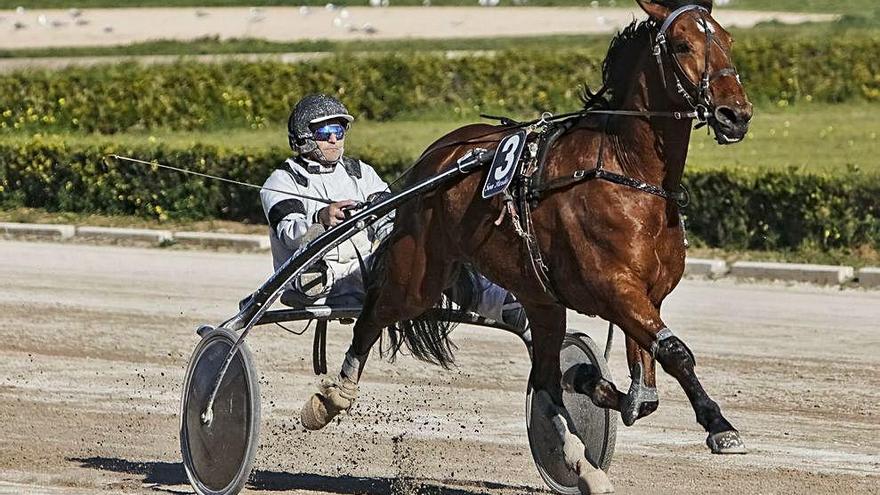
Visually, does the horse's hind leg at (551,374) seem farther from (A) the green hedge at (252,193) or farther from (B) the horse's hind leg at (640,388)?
(A) the green hedge at (252,193)

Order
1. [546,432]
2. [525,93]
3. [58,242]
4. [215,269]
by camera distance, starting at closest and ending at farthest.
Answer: [546,432]
[215,269]
[58,242]
[525,93]

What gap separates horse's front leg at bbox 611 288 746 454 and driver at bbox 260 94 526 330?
1.29 meters

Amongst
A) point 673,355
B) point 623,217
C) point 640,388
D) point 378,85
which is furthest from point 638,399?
point 378,85

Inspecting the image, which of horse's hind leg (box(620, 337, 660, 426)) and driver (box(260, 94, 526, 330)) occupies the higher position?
driver (box(260, 94, 526, 330))

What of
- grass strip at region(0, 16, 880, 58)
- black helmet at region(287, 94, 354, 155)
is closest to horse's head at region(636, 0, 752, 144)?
black helmet at region(287, 94, 354, 155)

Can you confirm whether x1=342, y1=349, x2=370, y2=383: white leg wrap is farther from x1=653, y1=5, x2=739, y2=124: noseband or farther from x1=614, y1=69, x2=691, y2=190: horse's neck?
x1=653, y1=5, x2=739, y2=124: noseband

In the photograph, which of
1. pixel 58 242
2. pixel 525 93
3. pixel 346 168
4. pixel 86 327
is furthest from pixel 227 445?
pixel 525 93

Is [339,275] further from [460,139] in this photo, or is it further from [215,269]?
[215,269]

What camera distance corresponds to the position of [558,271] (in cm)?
511

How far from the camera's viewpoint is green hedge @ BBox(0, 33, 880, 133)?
18000 millimetres

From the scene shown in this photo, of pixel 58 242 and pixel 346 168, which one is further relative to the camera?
pixel 58 242

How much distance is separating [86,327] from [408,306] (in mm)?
4436

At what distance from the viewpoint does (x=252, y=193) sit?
14.0 metres

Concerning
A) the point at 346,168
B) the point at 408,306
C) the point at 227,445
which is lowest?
the point at 227,445
